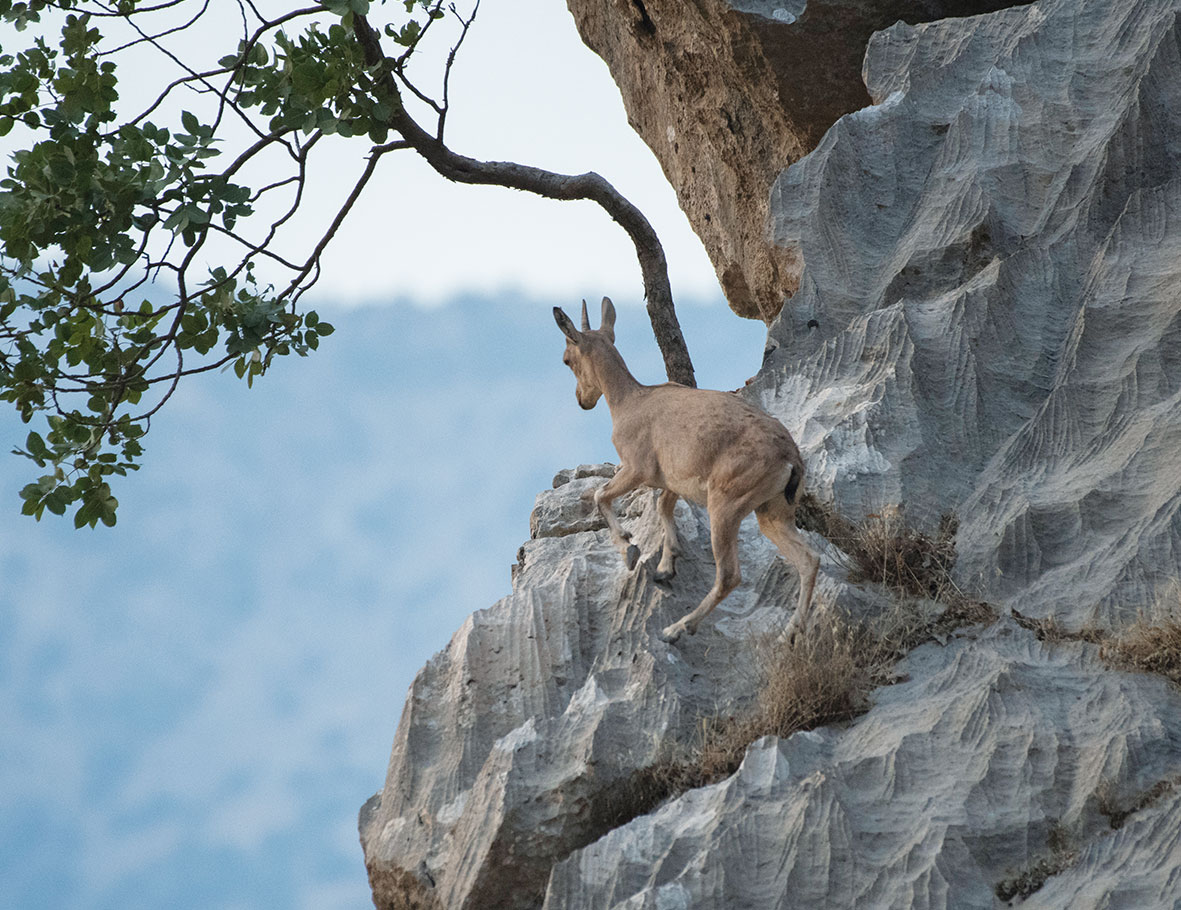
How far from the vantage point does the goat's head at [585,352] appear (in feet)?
33.8

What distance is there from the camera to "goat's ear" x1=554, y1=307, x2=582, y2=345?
1012 cm

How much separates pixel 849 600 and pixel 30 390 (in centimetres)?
588

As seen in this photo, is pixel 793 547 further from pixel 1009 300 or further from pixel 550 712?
pixel 1009 300

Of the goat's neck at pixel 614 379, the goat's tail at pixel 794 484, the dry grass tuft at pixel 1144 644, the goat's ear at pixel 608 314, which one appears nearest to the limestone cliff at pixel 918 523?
the dry grass tuft at pixel 1144 644

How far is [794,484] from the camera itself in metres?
8.73

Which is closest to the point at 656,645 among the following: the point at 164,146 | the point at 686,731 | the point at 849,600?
the point at 686,731

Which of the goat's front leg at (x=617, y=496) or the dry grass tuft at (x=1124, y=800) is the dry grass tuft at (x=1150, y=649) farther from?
the goat's front leg at (x=617, y=496)

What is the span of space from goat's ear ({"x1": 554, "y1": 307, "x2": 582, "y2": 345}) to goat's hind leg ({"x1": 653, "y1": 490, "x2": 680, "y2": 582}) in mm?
1628

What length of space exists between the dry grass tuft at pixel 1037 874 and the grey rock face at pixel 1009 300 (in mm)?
1970

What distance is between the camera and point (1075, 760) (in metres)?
7.22

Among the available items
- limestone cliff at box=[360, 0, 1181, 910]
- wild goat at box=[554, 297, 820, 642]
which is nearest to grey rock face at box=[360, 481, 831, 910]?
limestone cliff at box=[360, 0, 1181, 910]

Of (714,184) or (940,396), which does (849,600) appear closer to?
(940,396)

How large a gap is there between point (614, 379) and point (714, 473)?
1.77 metres

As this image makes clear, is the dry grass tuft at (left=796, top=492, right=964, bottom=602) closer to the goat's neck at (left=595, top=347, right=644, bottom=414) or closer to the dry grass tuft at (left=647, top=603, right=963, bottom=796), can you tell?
the dry grass tuft at (left=647, top=603, right=963, bottom=796)
